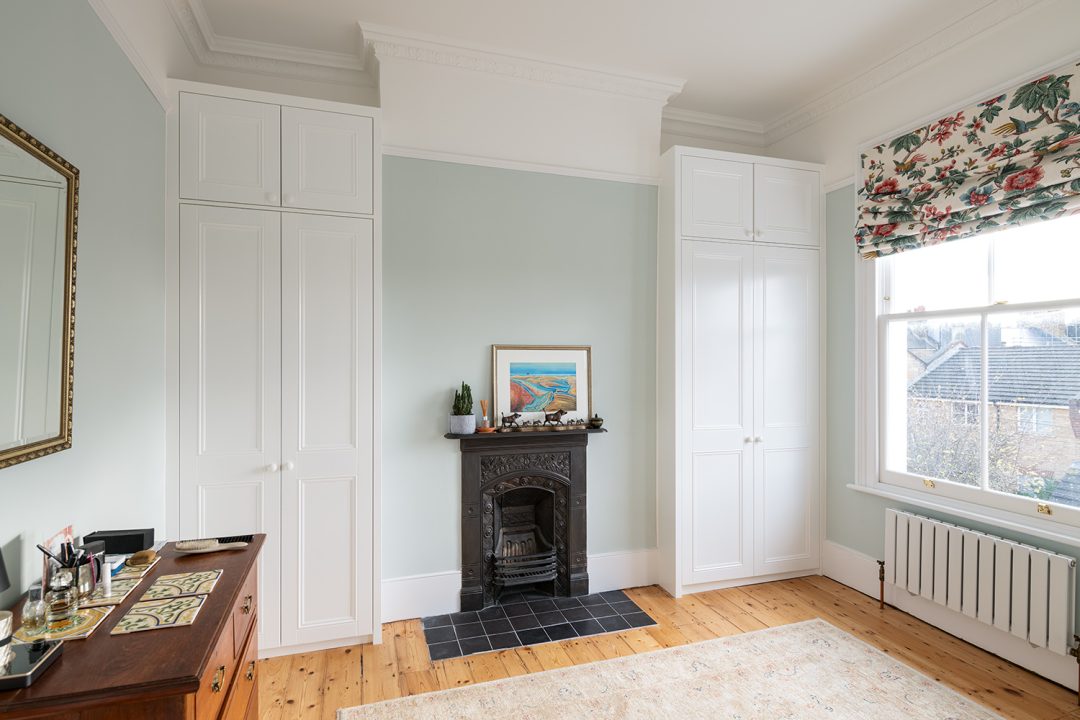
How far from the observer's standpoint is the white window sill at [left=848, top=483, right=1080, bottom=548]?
7.73ft

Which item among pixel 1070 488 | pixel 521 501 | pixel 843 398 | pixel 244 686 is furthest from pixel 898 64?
pixel 244 686

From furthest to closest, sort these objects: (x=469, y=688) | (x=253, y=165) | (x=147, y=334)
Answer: (x=253, y=165) < (x=469, y=688) < (x=147, y=334)

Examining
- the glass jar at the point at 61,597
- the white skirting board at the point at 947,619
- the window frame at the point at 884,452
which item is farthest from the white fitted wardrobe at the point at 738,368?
the glass jar at the point at 61,597

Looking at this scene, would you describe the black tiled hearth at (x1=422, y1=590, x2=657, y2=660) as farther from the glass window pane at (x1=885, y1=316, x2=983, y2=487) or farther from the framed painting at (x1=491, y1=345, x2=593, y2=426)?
the glass window pane at (x1=885, y1=316, x2=983, y2=487)

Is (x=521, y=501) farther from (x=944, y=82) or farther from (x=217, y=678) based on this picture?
(x=944, y=82)

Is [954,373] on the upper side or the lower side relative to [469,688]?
upper

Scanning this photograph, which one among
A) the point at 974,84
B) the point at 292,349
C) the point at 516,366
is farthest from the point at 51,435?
the point at 974,84

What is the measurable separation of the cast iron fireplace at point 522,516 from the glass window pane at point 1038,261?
7.30ft

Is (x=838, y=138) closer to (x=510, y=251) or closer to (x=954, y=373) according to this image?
(x=954, y=373)

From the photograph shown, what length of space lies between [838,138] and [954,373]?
5.23 ft

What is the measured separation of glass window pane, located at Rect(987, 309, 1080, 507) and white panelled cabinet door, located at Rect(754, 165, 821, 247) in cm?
117

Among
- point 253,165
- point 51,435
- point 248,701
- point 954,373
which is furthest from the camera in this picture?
point 954,373

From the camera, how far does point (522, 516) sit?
3.37m

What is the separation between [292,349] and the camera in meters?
2.58
